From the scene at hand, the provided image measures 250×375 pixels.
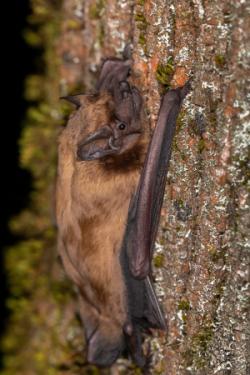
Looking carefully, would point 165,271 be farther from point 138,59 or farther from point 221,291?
point 138,59

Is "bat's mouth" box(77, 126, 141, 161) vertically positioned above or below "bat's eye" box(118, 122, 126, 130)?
below

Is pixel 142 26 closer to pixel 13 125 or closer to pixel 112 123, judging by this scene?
pixel 112 123

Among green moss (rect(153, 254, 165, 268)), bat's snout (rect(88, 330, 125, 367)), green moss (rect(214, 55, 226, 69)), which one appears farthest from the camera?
bat's snout (rect(88, 330, 125, 367))

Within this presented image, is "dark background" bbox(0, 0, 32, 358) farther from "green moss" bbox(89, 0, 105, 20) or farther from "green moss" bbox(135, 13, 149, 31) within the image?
"green moss" bbox(135, 13, 149, 31)

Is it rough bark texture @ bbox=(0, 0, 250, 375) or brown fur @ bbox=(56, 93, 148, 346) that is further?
brown fur @ bbox=(56, 93, 148, 346)

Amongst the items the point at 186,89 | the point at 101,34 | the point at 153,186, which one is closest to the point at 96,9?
the point at 101,34

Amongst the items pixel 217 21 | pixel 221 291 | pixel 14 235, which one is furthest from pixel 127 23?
pixel 14 235

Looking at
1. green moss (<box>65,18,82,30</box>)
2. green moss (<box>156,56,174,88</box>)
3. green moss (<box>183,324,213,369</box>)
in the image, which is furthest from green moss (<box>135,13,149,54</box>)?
green moss (<box>183,324,213,369</box>)
